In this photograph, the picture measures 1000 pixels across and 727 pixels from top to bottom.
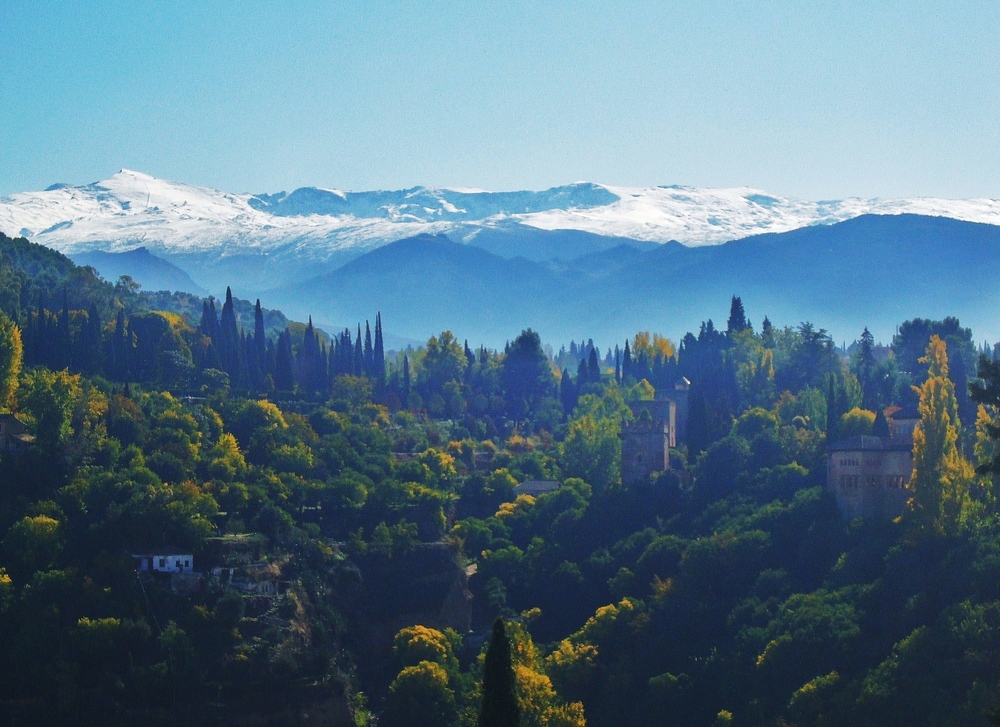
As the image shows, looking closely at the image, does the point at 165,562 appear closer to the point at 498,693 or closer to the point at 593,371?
the point at 498,693

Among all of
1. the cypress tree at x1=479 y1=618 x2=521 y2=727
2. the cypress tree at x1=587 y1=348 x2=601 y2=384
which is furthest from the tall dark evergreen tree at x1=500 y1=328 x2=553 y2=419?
the cypress tree at x1=479 y1=618 x2=521 y2=727

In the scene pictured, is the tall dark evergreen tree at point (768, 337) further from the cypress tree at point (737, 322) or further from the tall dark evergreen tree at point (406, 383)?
the tall dark evergreen tree at point (406, 383)

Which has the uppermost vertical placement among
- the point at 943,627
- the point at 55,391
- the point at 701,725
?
the point at 55,391

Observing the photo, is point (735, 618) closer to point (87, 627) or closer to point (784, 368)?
point (87, 627)

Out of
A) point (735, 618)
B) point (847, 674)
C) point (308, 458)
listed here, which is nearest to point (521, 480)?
point (308, 458)

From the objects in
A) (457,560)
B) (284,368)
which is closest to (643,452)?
(457,560)

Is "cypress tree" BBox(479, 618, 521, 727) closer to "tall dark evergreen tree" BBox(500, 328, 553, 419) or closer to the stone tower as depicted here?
the stone tower

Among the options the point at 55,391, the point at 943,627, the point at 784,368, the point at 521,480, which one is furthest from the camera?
the point at 784,368
